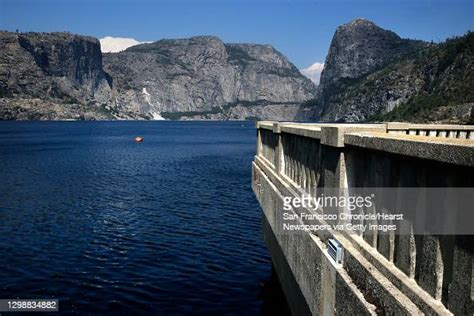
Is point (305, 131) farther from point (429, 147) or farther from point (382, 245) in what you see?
point (429, 147)

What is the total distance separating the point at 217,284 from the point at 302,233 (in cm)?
905

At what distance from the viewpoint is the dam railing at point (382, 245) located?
4.48 m

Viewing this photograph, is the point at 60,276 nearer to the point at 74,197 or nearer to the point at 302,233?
the point at 302,233

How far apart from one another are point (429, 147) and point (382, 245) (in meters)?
2.02

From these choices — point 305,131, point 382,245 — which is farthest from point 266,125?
point 382,245

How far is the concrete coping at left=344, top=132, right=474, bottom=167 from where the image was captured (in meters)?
4.15

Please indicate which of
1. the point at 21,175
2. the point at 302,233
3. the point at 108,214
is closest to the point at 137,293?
the point at 302,233

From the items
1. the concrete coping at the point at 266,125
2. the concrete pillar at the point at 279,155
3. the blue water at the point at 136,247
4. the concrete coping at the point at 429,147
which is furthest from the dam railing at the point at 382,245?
the blue water at the point at 136,247

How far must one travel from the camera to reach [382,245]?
6273 millimetres

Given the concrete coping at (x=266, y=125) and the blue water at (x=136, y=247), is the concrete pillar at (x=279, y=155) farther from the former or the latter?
the blue water at (x=136, y=247)

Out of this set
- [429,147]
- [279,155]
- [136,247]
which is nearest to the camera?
[429,147]

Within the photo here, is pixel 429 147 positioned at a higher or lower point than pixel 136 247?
higher

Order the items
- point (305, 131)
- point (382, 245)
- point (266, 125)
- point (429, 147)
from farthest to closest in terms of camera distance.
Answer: point (266, 125), point (305, 131), point (382, 245), point (429, 147)

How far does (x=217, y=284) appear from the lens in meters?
18.0
